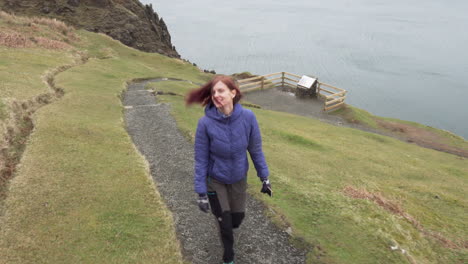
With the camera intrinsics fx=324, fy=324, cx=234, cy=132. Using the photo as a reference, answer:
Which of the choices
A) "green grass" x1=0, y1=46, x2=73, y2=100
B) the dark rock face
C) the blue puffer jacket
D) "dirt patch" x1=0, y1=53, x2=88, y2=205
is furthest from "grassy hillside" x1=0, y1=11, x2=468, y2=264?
the dark rock face

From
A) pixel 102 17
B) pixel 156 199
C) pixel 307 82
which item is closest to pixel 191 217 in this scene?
pixel 156 199

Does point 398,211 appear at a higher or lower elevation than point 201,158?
lower

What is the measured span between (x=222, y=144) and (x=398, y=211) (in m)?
9.07

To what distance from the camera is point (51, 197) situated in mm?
10633

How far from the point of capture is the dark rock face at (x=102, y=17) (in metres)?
66.8

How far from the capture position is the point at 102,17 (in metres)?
70.6

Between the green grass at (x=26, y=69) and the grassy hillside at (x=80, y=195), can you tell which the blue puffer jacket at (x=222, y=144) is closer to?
the grassy hillside at (x=80, y=195)

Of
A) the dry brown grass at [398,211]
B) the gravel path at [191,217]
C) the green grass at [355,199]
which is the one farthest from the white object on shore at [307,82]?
the dry brown grass at [398,211]

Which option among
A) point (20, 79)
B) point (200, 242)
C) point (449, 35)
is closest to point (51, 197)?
point (200, 242)

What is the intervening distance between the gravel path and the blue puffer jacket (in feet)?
7.01

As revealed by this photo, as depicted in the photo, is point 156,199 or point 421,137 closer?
point 156,199

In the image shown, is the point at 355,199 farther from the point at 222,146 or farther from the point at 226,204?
the point at 222,146

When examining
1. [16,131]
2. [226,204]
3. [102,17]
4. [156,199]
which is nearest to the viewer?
[226,204]

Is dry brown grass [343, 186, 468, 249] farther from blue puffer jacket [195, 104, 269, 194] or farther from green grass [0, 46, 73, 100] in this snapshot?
green grass [0, 46, 73, 100]
